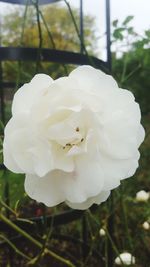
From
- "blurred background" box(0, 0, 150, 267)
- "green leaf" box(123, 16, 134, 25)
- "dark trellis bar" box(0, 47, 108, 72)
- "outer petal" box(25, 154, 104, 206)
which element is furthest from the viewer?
"green leaf" box(123, 16, 134, 25)

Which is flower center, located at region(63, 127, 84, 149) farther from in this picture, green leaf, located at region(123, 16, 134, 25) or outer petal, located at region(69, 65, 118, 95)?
green leaf, located at region(123, 16, 134, 25)

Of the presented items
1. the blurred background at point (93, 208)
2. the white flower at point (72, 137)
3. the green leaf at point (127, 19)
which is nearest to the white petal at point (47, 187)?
the white flower at point (72, 137)

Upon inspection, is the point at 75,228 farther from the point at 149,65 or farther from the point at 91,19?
the point at 91,19

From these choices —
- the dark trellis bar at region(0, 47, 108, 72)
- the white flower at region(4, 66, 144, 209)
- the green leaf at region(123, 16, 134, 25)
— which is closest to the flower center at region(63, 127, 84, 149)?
the white flower at region(4, 66, 144, 209)

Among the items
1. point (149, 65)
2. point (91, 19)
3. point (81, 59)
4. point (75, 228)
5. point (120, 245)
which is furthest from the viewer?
point (91, 19)

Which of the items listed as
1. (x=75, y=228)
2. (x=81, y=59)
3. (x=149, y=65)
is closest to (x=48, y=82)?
(x=81, y=59)

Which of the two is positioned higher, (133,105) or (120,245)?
(133,105)

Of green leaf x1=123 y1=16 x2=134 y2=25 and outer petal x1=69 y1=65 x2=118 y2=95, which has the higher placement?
outer petal x1=69 y1=65 x2=118 y2=95

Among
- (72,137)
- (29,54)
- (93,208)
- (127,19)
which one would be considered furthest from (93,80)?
(127,19)

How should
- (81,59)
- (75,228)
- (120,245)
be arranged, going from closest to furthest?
(81,59), (120,245), (75,228)
